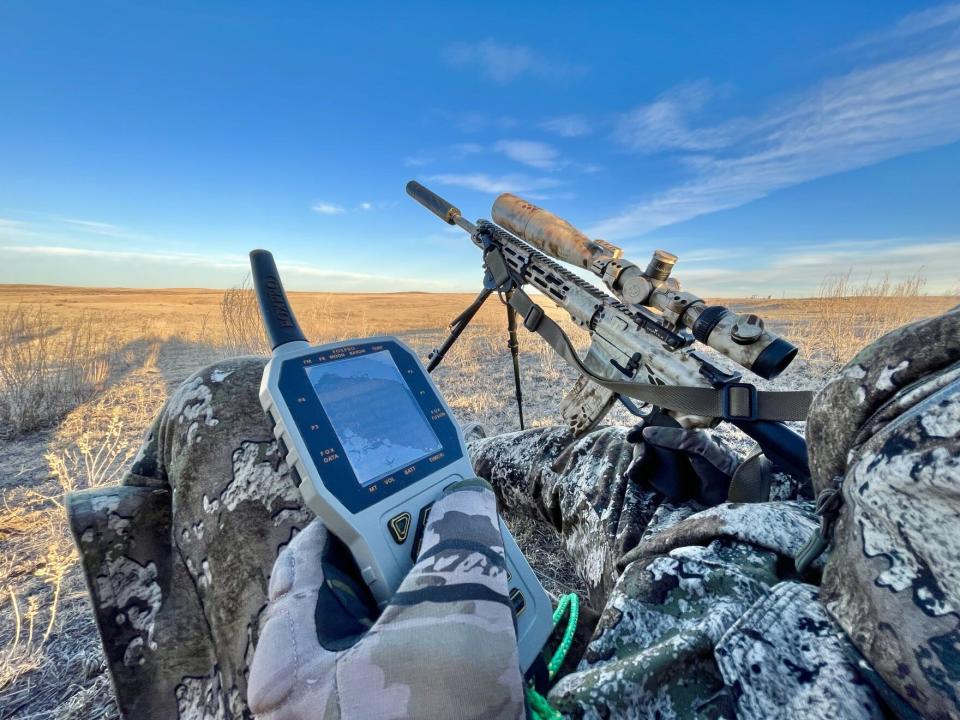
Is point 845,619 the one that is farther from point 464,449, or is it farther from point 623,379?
point 623,379

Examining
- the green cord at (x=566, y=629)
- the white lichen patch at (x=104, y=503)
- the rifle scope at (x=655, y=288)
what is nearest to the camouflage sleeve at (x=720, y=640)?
the green cord at (x=566, y=629)

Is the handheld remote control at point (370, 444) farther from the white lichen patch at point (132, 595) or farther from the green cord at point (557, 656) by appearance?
the white lichen patch at point (132, 595)

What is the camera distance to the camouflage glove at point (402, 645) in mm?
455

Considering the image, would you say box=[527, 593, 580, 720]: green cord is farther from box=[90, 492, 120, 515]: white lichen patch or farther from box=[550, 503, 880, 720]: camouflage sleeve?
box=[90, 492, 120, 515]: white lichen patch

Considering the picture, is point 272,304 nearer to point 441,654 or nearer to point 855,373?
point 441,654

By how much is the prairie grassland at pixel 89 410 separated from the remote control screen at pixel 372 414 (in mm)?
1148

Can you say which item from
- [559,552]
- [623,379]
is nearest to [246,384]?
[559,552]

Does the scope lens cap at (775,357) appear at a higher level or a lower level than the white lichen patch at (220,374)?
higher

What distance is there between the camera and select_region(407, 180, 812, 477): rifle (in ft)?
4.70

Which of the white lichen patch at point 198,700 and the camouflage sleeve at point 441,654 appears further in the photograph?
the white lichen patch at point 198,700

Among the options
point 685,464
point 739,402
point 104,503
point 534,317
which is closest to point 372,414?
point 104,503

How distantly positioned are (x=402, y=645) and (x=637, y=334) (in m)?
1.78

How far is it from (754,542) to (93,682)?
6.13 ft

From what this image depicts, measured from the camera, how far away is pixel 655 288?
1934mm
